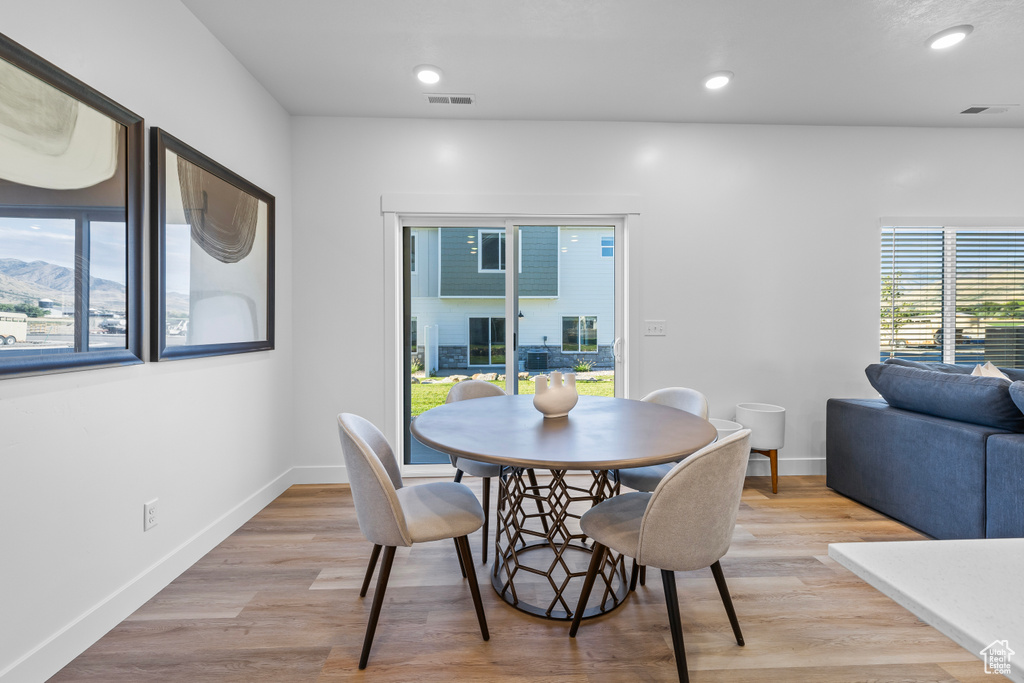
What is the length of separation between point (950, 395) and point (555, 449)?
2.29 meters

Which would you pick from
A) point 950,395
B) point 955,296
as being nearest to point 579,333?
point 950,395

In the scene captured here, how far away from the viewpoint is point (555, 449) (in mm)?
1511

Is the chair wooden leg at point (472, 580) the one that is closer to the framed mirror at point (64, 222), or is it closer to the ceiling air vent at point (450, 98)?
the framed mirror at point (64, 222)

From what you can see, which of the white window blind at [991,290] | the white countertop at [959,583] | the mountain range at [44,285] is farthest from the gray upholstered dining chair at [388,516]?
the white window blind at [991,290]

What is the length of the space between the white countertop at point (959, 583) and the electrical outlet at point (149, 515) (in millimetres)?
2330

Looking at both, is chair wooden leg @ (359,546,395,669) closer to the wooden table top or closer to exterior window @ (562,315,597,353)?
the wooden table top

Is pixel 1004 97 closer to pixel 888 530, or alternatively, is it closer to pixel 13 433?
pixel 888 530

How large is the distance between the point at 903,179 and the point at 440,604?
14.0 ft

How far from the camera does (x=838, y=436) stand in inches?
125

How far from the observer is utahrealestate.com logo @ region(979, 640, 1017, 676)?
1.43ft

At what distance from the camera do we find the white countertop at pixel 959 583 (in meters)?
0.48

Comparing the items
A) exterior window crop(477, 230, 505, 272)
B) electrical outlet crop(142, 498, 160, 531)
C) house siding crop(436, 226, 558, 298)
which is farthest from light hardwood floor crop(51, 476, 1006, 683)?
exterior window crop(477, 230, 505, 272)

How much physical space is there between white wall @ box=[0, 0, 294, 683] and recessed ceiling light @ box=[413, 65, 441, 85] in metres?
1.00

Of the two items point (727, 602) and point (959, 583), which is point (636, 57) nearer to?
point (727, 602)
